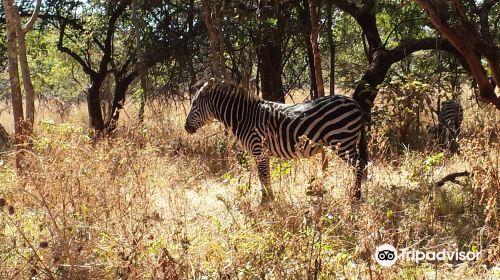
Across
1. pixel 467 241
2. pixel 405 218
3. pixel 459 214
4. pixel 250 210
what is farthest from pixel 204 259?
pixel 459 214

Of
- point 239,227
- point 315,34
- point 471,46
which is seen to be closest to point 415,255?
point 239,227

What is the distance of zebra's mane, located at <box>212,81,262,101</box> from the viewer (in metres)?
6.69

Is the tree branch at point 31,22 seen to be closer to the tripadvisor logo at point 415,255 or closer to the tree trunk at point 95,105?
the tripadvisor logo at point 415,255

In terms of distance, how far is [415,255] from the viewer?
12.2 feet

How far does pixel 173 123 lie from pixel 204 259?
357 inches

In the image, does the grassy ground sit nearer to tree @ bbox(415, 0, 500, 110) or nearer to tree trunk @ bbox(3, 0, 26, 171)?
tree @ bbox(415, 0, 500, 110)

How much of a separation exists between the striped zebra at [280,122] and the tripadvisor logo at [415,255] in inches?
67.7

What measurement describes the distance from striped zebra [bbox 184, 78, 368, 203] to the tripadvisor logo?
5.64ft

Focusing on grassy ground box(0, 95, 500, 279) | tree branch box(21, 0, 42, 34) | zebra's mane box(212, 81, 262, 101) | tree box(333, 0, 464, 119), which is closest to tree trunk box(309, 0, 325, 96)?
zebra's mane box(212, 81, 262, 101)

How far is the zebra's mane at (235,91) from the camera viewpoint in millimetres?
6689

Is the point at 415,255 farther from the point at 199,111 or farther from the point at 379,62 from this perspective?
the point at 379,62

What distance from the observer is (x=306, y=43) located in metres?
10.5

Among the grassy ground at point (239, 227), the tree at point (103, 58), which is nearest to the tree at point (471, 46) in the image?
the grassy ground at point (239, 227)

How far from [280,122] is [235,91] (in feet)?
2.67
